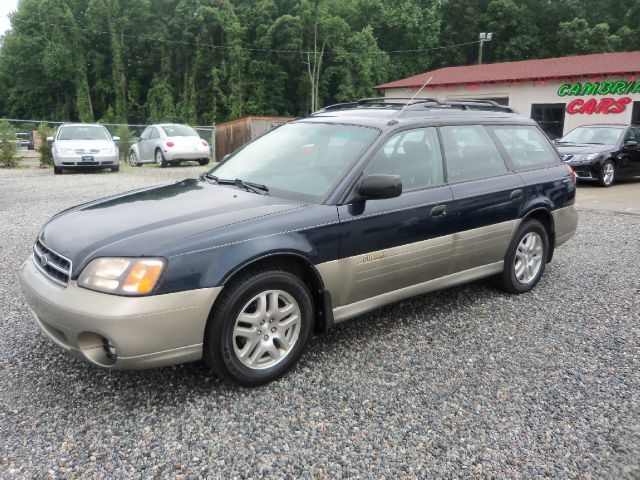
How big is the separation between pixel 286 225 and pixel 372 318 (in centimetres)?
148

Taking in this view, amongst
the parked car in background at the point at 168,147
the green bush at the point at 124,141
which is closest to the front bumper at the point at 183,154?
the parked car in background at the point at 168,147

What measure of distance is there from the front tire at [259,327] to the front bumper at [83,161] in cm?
1441

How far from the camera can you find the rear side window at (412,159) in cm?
399

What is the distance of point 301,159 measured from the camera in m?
4.18

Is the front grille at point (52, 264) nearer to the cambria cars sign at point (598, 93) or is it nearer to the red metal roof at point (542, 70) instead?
the red metal roof at point (542, 70)

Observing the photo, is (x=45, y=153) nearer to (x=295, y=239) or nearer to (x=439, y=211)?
(x=439, y=211)

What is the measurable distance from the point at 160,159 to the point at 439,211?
17.0 m

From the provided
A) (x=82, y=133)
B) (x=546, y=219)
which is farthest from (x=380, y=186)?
(x=82, y=133)

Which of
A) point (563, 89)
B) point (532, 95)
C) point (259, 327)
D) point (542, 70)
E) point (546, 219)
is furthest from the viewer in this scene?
point (542, 70)

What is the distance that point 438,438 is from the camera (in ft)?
9.43

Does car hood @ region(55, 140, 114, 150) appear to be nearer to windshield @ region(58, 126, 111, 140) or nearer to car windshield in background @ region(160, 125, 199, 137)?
windshield @ region(58, 126, 111, 140)

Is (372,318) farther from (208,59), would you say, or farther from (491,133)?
(208,59)

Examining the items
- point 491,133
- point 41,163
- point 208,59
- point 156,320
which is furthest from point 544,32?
point 156,320

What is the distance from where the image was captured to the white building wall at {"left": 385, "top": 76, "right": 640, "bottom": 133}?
21281 mm
